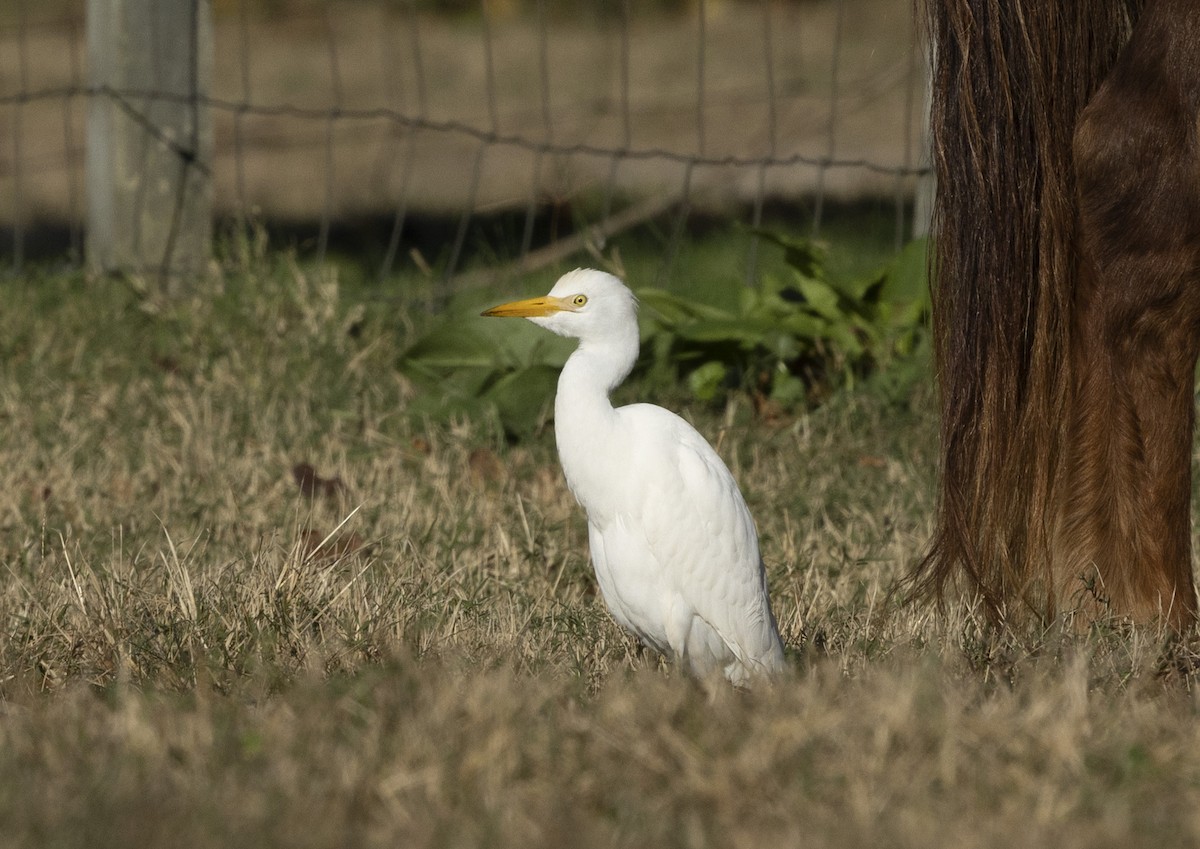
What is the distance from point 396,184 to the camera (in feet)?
32.6

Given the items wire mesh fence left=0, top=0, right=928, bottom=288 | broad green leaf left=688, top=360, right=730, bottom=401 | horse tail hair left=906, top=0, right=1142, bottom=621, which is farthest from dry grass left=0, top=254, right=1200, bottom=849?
wire mesh fence left=0, top=0, right=928, bottom=288

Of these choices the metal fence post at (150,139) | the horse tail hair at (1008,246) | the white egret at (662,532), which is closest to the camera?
the horse tail hair at (1008,246)

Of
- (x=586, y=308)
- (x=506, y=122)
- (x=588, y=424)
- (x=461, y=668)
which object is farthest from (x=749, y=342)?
(x=506, y=122)

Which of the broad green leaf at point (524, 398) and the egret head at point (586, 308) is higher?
the egret head at point (586, 308)

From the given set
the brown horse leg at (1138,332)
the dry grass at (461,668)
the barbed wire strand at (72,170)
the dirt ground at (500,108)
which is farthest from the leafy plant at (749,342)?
the brown horse leg at (1138,332)

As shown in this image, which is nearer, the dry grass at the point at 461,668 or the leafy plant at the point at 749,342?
the dry grass at the point at 461,668

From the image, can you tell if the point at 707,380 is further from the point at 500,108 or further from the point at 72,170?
the point at 500,108

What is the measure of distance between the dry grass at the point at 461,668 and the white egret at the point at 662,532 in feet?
0.31

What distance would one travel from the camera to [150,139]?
514 centimetres

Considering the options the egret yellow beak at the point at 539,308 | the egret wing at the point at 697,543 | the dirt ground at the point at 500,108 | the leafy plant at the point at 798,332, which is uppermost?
the egret yellow beak at the point at 539,308

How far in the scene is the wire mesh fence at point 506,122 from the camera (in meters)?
5.50

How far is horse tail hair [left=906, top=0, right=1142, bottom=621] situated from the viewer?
2.49 meters

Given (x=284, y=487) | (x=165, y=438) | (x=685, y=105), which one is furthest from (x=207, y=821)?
(x=685, y=105)

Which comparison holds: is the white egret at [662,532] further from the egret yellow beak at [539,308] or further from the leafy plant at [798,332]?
the leafy plant at [798,332]
